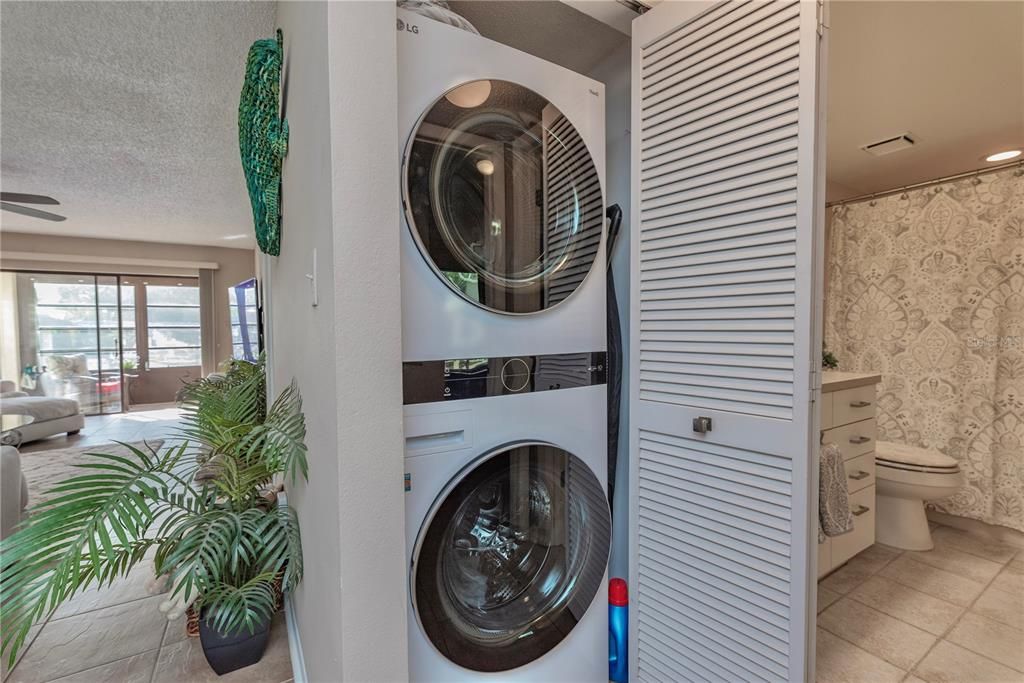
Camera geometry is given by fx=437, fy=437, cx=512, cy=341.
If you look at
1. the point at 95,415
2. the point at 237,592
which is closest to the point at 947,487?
the point at 237,592

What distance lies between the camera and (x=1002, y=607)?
1792mm

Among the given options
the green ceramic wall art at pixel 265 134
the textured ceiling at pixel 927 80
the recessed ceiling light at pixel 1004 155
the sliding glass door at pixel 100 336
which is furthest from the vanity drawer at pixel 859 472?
the sliding glass door at pixel 100 336

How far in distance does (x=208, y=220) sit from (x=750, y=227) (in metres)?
5.58

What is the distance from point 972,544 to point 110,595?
14.0ft

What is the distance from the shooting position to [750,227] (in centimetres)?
102

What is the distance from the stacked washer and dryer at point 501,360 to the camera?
93 cm

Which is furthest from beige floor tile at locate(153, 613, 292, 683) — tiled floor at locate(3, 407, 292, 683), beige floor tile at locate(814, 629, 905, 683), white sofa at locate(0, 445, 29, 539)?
beige floor tile at locate(814, 629, 905, 683)

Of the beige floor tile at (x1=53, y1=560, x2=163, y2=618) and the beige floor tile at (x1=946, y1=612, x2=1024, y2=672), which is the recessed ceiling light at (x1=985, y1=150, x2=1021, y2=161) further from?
the beige floor tile at (x1=53, y1=560, x2=163, y2=618)

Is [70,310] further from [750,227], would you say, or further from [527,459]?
[750,227]

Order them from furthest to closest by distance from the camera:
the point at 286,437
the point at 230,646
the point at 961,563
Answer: the point at 961,563, the point at 230,646, the point at 286,437

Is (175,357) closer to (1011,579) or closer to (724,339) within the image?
(724,339)

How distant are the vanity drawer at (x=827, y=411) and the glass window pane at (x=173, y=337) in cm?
797

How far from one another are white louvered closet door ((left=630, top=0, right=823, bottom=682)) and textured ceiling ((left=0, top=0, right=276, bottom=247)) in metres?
1.57

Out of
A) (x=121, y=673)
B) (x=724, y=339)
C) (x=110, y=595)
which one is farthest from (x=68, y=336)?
(x=724, y=339)
